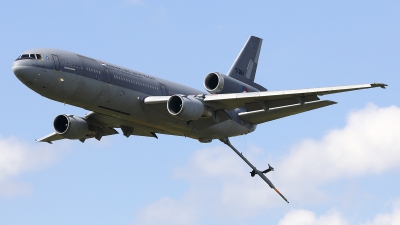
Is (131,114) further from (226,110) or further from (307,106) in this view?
(307,106)

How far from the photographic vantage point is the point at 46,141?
190 feet

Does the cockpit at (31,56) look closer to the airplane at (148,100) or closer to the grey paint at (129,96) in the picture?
the airplane at (148,100)

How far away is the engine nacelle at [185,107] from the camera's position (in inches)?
1845

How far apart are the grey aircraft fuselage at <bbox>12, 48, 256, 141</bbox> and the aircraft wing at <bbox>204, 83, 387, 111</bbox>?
115 inches

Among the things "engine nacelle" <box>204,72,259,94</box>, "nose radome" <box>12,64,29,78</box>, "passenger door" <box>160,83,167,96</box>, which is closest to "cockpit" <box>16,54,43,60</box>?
"nose radome" <box>12,64,29,78</box>

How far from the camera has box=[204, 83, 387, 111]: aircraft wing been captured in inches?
1806

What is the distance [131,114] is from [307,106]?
10574 mm

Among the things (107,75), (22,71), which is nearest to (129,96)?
(107,75)

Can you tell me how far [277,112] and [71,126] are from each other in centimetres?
1292

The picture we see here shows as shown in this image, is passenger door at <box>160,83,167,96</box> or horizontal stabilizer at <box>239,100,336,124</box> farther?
passenger door at <box>160,83,167,96</box>

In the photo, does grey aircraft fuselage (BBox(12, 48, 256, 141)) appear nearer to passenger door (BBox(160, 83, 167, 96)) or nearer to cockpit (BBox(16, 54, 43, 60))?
passenger door (BBox(160, 83, 167, 96))

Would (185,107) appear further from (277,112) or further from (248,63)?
(248,63)

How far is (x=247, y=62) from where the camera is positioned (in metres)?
58.0

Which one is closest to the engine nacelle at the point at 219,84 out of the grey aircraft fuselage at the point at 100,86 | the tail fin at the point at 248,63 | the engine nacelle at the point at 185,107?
the grey aircraft fuselage at the point at 100,86
